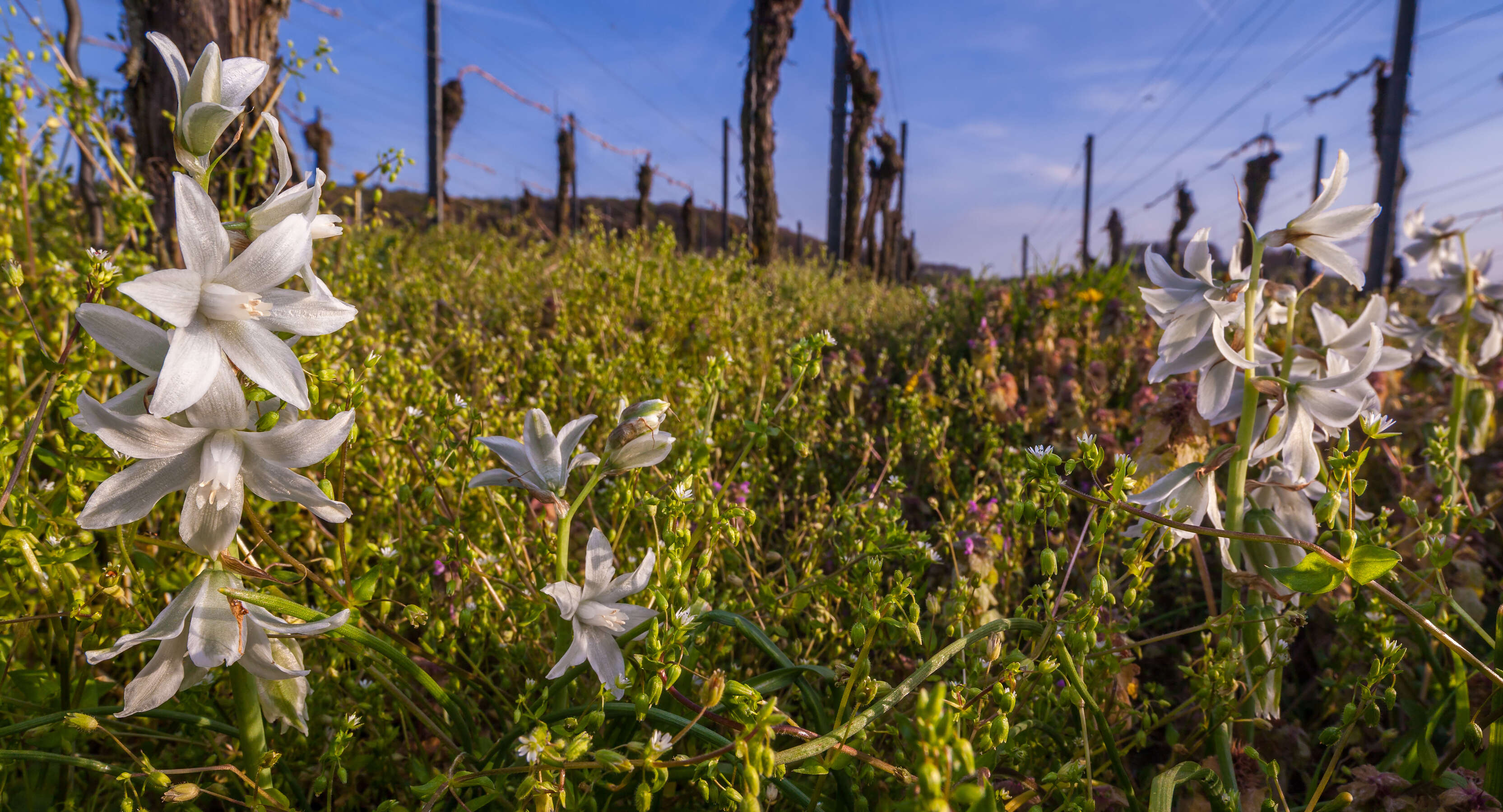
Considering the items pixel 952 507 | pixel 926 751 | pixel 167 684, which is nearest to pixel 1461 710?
pixel 952 507

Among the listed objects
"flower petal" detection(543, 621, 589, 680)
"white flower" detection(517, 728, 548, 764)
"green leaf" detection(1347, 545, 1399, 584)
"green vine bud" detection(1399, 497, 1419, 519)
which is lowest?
"white flower" detection(517, 728, 548, 764)

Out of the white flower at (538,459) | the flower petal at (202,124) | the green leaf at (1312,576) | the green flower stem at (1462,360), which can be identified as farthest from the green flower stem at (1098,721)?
the green flower stem at (1462,360)

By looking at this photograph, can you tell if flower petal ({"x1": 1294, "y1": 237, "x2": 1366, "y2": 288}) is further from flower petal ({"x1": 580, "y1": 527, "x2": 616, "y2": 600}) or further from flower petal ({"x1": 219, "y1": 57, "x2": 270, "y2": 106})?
flower petal ({"x1": 219, "y1": 57, "x2": 270, "y2": 106})

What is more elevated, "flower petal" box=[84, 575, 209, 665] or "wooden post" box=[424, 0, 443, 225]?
"wooden post" box=[424, 0, 443, 225]

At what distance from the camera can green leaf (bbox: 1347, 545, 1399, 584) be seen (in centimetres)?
79

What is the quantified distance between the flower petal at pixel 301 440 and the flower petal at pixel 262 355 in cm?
4

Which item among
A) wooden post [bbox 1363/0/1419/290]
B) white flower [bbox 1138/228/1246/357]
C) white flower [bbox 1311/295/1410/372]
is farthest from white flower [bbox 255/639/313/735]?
wooden post [bbox 1363/0/1419/290]

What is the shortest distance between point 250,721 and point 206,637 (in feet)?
0.69

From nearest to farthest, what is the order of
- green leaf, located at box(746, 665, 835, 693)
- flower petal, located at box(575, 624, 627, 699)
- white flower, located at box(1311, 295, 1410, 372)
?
flower petal, located at box(575, 624, 627, 699) < green leaf, located at box(746, 665, 835, 693) < white flower, located at box(1311, 295, 1410, 372)

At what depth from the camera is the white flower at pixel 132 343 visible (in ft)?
2.09

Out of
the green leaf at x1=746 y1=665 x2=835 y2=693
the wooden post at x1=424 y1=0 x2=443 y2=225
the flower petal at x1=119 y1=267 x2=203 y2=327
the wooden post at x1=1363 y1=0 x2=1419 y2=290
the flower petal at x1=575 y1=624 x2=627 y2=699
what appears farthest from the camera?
the wooden post at x1=424 y1=0 x2=443 y2=225

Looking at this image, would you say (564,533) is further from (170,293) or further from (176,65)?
(176,65)

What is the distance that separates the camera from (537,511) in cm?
164

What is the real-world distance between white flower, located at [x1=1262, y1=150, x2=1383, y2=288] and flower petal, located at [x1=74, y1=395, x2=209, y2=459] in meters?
1.39
